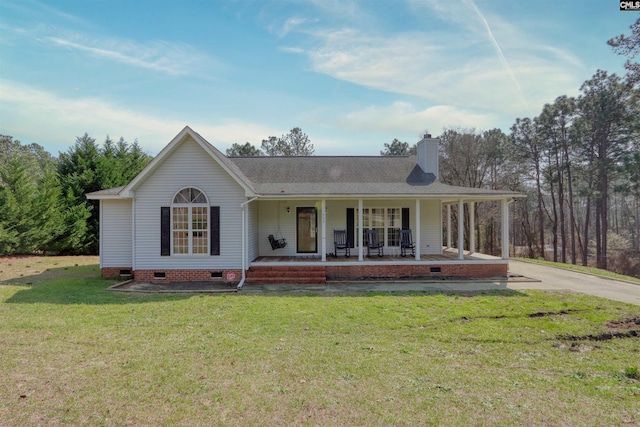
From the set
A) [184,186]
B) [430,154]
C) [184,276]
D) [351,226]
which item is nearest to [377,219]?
[351,226]

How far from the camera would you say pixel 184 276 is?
11.0m

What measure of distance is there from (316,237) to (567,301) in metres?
8.58

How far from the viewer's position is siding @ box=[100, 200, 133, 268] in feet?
38.5

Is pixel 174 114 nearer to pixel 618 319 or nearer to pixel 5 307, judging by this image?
pixel 5 307

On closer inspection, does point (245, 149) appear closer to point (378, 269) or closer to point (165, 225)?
point (165, 225)

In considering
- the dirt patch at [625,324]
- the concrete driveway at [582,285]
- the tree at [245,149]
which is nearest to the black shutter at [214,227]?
the concrete driveway at [582,285]

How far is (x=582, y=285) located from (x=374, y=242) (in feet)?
23.1

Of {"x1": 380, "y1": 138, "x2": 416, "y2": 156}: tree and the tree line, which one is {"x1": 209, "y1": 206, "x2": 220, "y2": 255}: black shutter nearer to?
the tree line

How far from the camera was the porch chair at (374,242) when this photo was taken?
1324 centimetres

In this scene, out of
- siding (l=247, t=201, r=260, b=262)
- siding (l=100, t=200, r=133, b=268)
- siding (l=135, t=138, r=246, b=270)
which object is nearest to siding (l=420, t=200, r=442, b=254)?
siding (l=247, t=201, r=260, b=262)

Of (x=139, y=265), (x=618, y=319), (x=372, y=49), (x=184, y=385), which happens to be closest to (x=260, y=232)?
(x=139, y=265)

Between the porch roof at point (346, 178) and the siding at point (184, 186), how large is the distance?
128cm

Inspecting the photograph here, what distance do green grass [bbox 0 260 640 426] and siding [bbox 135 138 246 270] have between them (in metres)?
3.20

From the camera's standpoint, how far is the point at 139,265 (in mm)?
11000
